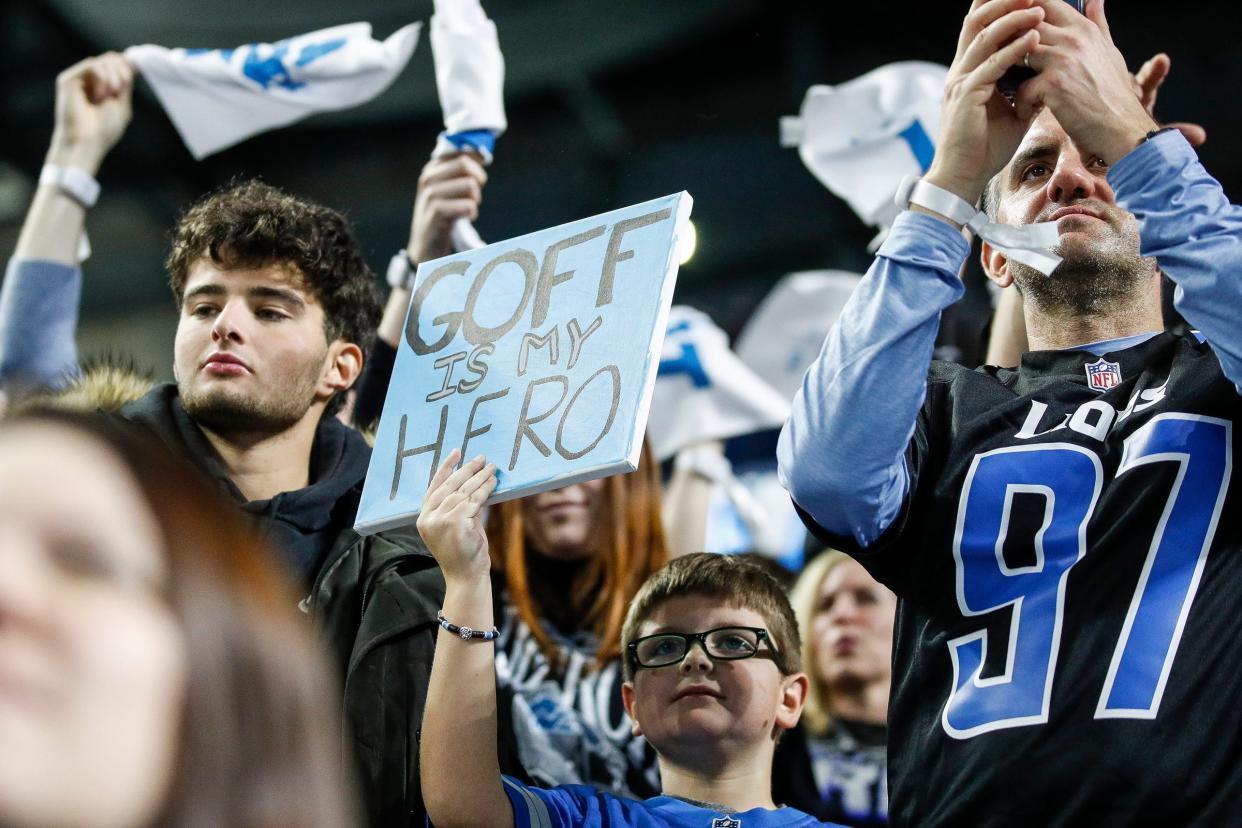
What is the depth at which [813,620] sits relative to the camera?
10.9 ft

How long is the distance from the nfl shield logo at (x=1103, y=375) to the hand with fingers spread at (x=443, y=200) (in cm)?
144

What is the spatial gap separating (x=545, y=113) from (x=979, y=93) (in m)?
4.14

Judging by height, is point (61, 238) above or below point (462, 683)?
above

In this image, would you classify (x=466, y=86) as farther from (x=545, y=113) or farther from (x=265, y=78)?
(x=545, y=113)

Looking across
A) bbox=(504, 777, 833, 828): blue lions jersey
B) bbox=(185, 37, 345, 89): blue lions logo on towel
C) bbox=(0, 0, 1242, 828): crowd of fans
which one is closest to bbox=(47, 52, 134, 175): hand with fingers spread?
bbox=(185, 37, 345, 89): blue lions logo on towel

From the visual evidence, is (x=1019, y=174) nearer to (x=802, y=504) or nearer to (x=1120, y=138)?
(x=1120, y=138)

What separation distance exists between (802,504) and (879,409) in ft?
0.51

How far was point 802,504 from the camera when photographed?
6.09 feet

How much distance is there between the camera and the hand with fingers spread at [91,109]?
3.39 meters

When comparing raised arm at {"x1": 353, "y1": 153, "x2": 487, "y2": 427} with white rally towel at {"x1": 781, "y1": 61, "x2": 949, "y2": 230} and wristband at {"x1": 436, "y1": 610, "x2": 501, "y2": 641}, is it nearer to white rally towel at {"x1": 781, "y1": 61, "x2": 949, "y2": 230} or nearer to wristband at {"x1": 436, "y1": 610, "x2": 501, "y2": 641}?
white rally towel at {"x1": 781, "y1": 61, "x2": 949, "y2": 230}

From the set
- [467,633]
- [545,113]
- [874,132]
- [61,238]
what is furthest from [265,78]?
[545,113]

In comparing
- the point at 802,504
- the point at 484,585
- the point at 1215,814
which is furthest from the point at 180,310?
the point at 1215,814

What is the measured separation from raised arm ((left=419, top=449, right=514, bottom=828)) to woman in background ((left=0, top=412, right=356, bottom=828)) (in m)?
1.15

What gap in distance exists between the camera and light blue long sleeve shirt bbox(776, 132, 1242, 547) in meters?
1.73
